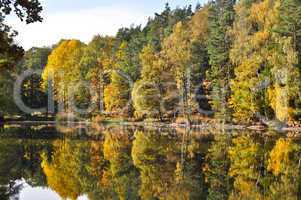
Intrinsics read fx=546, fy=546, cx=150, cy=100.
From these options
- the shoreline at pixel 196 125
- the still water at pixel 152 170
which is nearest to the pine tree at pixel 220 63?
the shoreline at pixel 196 125

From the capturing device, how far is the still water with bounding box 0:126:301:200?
18891 millimetres

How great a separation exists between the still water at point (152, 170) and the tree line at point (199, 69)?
64.6 feet

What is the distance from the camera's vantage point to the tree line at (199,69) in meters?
54.2

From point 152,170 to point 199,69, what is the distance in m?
45.9

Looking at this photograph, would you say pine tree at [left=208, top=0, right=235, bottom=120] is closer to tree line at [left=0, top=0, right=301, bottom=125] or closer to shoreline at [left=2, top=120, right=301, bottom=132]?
tree line at [left=0, top=0, right=301, bottom=125]

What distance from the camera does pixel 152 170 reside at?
974 inches

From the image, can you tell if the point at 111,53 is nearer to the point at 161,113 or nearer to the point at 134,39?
the point at 134,39

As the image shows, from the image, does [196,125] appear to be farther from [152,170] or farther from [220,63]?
[152,170]

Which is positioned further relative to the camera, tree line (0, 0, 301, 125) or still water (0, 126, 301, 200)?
tree line (0, 0, 301, 125)

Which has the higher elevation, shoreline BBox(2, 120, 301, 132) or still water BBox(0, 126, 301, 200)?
shoreline BBox(2, 120, 301, 132)

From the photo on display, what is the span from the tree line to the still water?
19.7 meters

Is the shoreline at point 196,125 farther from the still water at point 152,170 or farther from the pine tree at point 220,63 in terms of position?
the still water at point 152,170

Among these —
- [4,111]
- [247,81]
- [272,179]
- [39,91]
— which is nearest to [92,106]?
[39,91]

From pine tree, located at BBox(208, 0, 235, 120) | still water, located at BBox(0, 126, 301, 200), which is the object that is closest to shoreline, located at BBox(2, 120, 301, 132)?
pine tree, located at BBox(208, 0, 235, 120)
